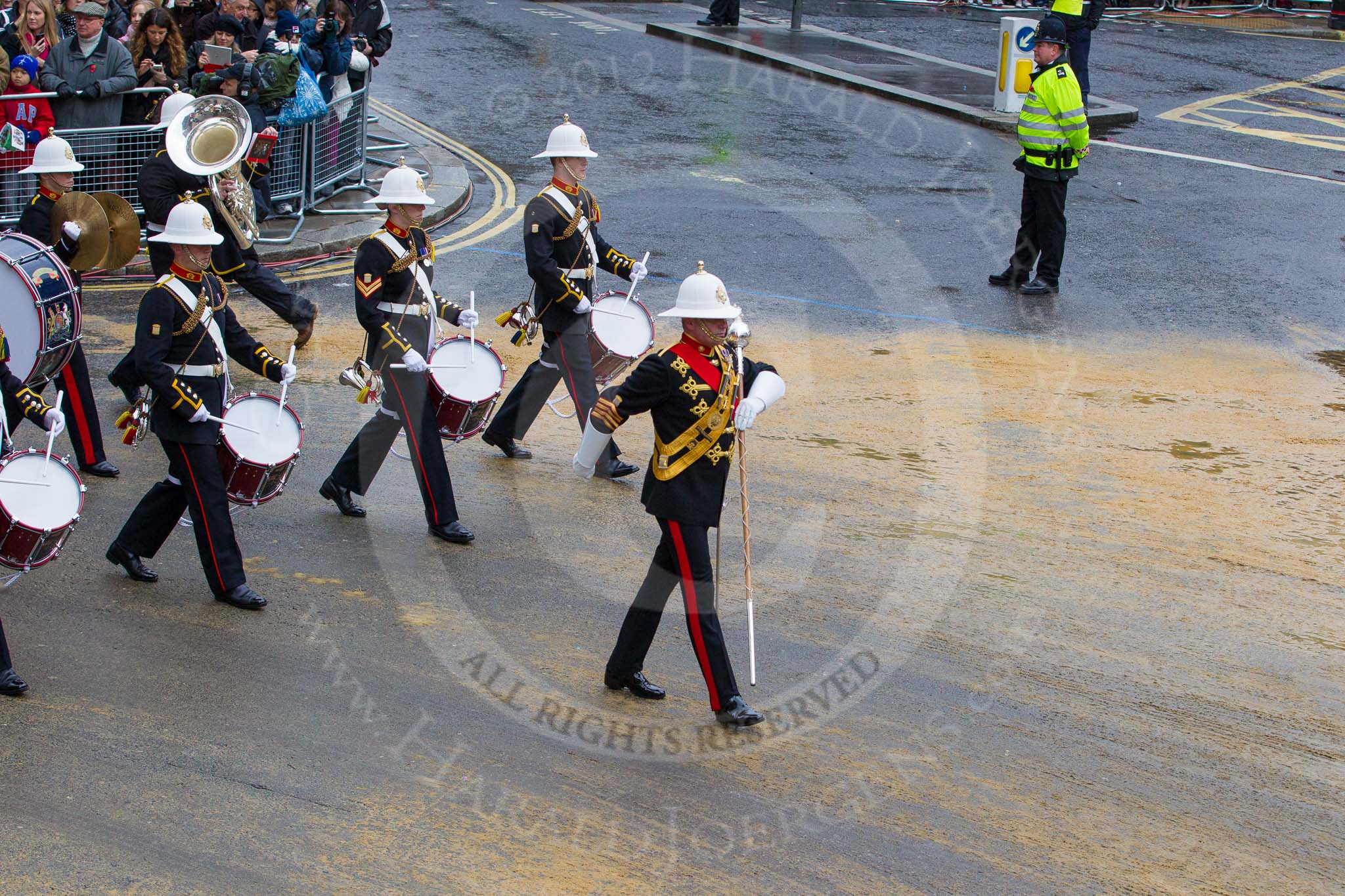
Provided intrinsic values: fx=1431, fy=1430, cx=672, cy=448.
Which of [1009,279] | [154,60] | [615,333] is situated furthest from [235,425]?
[1009,279]

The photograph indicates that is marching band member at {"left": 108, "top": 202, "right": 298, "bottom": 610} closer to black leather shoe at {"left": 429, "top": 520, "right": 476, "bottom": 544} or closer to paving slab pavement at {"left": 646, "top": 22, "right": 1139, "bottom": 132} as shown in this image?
black leather shoe at {"left": 429, "top": 520, "right": 476, "bottom": 544}

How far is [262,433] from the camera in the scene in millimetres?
7262

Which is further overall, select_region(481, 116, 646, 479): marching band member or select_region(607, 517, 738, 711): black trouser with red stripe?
select_region(481, 116, 646, 479): marching band member

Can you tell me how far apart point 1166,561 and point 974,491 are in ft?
4.27

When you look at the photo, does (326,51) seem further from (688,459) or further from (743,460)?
(688,459)

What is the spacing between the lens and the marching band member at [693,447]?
6266mm

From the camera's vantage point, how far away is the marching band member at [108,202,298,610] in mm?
6965

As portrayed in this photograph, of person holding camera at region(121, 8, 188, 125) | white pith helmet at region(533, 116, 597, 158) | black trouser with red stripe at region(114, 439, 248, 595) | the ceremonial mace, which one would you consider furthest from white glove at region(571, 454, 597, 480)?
person holding camera at region(121, 8, 188, 125)

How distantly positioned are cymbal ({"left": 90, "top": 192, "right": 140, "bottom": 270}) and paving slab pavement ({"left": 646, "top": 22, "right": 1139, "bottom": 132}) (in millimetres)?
12576

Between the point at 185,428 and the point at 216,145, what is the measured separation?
3.40m

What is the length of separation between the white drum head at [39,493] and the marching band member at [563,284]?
3156 mm

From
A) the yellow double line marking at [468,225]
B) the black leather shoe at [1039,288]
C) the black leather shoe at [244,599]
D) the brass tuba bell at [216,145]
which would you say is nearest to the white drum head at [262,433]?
the black leather shoe at [244,599]

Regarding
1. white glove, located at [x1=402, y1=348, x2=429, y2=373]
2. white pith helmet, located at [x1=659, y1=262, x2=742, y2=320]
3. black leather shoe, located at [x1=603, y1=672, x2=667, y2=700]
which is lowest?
black leather shoe, located at [x1=603, y1=672, x2=667, y2=700]

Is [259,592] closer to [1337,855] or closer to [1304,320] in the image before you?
[1337,855]
